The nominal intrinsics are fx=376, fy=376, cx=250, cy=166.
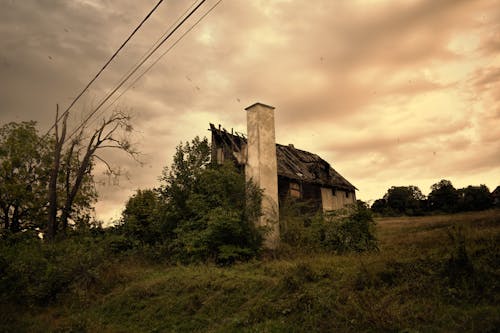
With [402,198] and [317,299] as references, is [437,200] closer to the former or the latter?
[402,198]

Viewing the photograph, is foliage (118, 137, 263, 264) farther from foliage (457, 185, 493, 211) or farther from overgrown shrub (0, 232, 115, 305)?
foliage (457, 185, 493, 211)

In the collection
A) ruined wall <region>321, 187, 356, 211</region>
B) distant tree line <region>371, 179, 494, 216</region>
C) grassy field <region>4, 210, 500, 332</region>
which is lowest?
grassy field <region>4, 210, 500, 332</region>

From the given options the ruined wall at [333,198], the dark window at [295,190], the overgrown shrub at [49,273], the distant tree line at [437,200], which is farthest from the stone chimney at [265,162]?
the distant tree line at [437,200]

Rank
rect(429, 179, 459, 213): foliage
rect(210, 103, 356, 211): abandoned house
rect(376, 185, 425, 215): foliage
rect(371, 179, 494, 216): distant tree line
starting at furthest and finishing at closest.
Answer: rect(376, 185, 425, 215): foliage → rect(429, 179, 459, 213): foliage → rect(371, 179, 494, 216): distant tree line → rect(210, 103, 356, 211): abandoned house

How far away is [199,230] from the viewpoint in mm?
18297

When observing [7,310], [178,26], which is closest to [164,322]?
[7,310]

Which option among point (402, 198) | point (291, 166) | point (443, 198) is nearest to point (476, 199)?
point (443, 198)

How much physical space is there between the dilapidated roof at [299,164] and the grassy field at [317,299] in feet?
39.2

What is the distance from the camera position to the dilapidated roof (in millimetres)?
25172

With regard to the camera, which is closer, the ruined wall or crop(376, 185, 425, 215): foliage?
the ruined wall

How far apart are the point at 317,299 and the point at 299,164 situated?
21.2 m

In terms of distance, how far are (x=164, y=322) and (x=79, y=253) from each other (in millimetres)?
6953

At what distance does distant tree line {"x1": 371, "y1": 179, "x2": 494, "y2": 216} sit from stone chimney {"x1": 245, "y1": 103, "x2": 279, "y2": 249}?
17.3 m

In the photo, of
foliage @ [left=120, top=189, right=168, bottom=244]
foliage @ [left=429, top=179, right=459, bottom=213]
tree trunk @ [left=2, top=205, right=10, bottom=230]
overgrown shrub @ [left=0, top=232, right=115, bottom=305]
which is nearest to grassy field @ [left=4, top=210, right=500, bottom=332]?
overgrown shrub @ [left=0, top=232, right=115, bottom=305]
